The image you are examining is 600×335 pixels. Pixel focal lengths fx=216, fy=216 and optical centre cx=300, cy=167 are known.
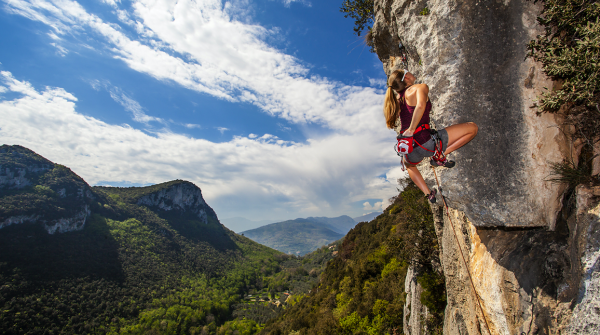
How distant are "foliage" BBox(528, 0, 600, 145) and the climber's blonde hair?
2086mm

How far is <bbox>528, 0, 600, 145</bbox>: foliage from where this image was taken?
2935 millimetres

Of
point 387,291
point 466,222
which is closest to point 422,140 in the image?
point 466,222

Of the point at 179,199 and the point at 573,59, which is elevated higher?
the point at 179,199

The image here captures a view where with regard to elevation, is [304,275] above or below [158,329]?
above

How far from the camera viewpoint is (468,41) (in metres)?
4.09

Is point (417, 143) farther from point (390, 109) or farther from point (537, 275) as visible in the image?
point (537, 275)

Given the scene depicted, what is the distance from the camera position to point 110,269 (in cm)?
8775

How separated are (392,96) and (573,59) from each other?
240cm

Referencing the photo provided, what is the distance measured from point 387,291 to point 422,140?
22.0 metres

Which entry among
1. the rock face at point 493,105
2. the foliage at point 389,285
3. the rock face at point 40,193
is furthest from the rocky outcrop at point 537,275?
the rock face at point 40,193

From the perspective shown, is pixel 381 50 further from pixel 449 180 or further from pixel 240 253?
pixel 240 253

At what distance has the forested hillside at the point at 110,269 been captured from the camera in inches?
2633

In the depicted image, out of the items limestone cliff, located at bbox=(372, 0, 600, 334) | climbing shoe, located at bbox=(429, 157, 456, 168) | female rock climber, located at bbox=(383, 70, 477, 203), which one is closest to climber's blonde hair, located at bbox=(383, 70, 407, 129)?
female rock climber, located at bbox=(383, 70, 477, 203)

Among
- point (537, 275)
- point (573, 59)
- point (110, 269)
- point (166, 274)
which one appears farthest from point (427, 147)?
point (166, 274)
